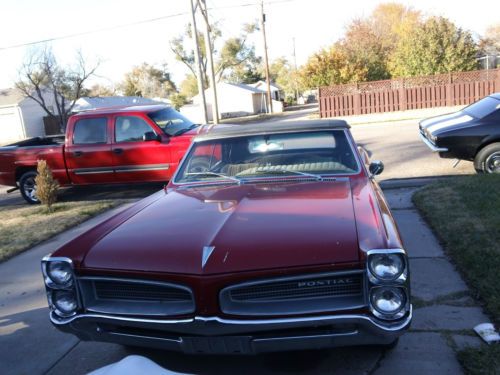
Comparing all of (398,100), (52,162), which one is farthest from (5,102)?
(52,162)

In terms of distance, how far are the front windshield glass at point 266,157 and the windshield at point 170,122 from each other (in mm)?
5148

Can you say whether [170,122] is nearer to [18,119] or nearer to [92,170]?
[92,170]

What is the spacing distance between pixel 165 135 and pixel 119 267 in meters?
6.79

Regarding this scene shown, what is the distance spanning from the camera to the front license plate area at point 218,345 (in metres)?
2.70

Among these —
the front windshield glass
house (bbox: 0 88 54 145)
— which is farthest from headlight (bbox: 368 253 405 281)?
house (bbox: 0 88 54 145)

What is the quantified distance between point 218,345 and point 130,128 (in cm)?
759

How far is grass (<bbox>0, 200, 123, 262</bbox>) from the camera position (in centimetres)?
707

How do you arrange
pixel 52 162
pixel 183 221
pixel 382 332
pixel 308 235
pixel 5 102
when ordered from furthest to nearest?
pixel 5 102, pixel 52 162, pixel 183 221, pixel 308 235, pixel 382 332

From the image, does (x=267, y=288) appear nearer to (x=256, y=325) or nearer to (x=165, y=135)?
(x=256, y=325)

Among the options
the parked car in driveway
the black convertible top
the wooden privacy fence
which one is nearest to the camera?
the black convertible top

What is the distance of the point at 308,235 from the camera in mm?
2840

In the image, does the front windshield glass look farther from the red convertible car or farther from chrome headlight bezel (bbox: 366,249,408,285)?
chrome headlight bezel (bbox: 366,249,408,285)

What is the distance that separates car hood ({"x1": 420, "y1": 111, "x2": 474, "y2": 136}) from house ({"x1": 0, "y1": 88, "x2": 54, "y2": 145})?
1475 inches

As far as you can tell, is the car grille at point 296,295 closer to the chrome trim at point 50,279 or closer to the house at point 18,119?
the chrome trim at point 50,279
